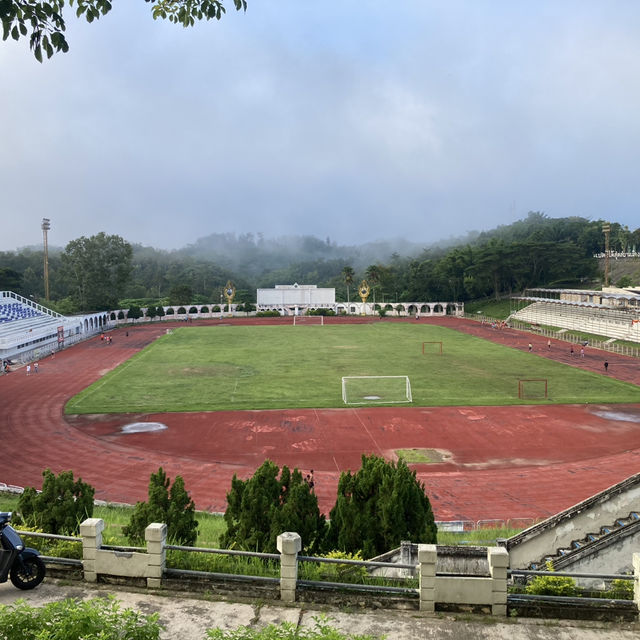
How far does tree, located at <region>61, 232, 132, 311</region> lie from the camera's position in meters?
95.1

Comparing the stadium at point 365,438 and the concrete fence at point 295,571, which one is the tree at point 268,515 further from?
the stadium at point 365,438

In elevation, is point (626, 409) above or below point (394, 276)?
below

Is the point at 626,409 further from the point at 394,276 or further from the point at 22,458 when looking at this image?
the point at 394,276

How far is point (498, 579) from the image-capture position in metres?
8.30

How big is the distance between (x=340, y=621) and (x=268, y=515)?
13.5ft

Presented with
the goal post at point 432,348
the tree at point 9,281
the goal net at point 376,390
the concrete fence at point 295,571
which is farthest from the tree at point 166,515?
the tree at point 9,281

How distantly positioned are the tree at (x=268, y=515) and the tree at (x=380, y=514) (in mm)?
595

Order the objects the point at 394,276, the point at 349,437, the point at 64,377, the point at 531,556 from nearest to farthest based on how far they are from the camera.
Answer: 1. the point at 531,556
2. the point at 349,437
3. the point at 64,377
4. the point at 394,276

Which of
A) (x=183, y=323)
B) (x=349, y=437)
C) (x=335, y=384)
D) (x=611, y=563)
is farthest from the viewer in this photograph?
(x=183, y=323)

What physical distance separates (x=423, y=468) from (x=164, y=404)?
57.7 feet

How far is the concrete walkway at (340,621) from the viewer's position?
782cm

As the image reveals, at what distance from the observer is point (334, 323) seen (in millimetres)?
92500

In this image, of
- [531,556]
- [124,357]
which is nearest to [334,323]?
[124,357]

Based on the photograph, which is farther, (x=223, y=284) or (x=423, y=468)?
(x=223, y=284)
